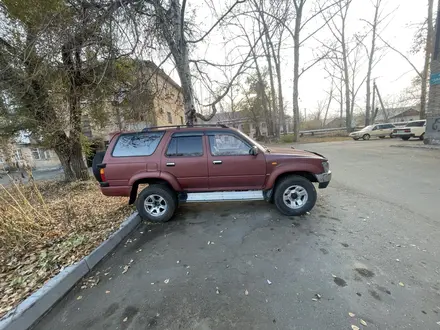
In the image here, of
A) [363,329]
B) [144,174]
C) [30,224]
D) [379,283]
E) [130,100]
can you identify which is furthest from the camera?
[130,100]

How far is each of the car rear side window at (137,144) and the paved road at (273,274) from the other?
1575mm

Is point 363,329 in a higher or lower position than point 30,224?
lower

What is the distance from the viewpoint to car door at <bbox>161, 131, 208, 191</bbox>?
157 inches

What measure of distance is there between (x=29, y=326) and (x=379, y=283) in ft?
12.5

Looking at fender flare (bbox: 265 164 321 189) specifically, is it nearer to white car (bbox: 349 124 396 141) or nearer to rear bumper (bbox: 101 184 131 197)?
rear bumper (bbox: 101 184 131 197)

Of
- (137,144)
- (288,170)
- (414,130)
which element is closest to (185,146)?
(137,144)

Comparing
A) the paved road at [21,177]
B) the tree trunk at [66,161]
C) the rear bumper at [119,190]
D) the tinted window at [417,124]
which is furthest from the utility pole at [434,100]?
the tree trunk at [66,161]

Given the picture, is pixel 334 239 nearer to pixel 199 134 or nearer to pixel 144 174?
pixel 199 134

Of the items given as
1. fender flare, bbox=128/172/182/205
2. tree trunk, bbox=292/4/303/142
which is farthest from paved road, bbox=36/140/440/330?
tree trunk, bbox=292/4/303/142

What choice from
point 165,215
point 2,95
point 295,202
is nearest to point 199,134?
point 165,215

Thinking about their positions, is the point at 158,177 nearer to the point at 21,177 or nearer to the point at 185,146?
the point at 185,146

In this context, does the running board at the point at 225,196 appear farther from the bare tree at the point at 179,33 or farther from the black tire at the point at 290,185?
the bare tree at the point at 179,33

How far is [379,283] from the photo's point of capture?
2.27 metres

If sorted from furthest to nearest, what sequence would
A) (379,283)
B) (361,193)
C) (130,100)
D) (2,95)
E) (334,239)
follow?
(2,95) < (130,100) < (361,193) < (334,239) < (379,283)
